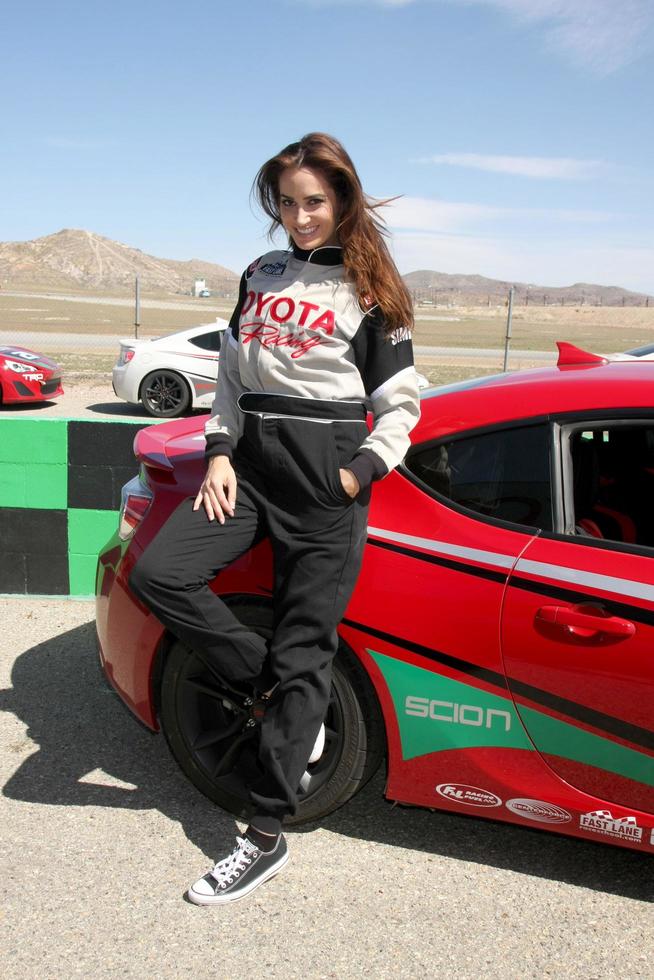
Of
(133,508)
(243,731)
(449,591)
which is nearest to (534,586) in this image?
(449,591)

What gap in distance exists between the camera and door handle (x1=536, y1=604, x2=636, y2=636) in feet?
7.59

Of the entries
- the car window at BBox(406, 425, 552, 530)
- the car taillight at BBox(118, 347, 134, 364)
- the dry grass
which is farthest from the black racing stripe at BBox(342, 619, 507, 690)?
the dry grass

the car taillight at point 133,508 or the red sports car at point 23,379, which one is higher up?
the car taillight at point 133,508

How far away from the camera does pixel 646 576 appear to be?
2.33 m

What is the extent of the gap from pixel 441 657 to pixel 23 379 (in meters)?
10.5

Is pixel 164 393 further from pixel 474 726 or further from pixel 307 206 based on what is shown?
pixel 474 726

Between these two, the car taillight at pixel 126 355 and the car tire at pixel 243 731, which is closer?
the car tire at pixel 243 731

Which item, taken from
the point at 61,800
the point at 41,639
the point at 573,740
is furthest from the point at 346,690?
the point at 41,639

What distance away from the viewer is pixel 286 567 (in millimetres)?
2584

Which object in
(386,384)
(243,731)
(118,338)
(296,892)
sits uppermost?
(386,384)

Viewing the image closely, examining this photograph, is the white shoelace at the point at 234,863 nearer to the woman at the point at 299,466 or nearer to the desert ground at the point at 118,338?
the woman at the point at 299,466

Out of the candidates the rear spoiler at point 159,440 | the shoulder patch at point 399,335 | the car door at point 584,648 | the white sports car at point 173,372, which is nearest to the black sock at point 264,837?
the car door at point 584,648

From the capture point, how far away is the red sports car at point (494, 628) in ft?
7.82

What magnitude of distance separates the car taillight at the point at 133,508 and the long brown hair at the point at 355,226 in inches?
39.4
